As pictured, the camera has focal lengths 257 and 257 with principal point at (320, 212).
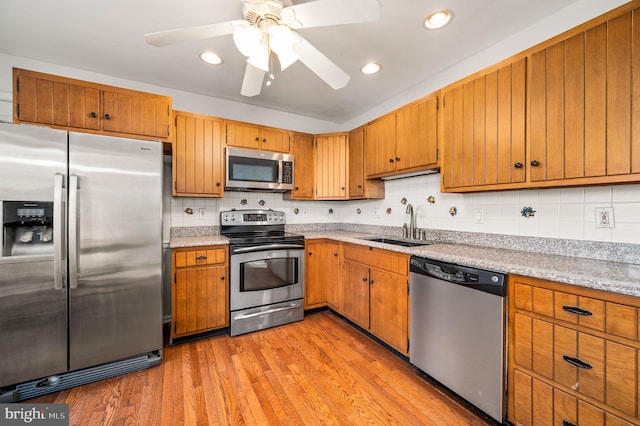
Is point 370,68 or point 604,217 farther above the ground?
point 370,68

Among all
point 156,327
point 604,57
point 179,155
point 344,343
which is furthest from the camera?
point 179,155

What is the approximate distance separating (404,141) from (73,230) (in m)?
2.78

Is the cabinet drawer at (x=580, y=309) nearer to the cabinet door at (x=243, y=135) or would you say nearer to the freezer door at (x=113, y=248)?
the freezer door at (x=113, y=248)

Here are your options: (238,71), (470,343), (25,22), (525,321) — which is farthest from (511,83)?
(25,22)

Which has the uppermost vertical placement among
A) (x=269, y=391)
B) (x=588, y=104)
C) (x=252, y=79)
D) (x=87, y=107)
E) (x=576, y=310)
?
(x=252, y=79)

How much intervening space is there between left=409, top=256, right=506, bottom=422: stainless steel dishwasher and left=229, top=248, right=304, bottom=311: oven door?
1345 millimetres

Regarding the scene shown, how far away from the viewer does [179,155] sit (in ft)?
8.64

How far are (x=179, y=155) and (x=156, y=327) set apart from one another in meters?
1.62

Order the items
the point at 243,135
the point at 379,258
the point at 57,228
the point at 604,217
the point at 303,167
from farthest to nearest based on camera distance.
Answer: the point at 303,167
the point at 243,135
the point at 379,258
the point at 57,228
the point at 604,217

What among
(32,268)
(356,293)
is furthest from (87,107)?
(356,293)

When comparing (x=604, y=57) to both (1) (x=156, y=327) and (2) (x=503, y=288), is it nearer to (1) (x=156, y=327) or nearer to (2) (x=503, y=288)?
(2) (x=503, y=288)

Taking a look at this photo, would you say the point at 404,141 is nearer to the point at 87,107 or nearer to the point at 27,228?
the point at 87,107

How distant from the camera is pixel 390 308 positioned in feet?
7.28

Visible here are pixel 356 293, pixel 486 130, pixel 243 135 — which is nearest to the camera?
pixel 486 130
